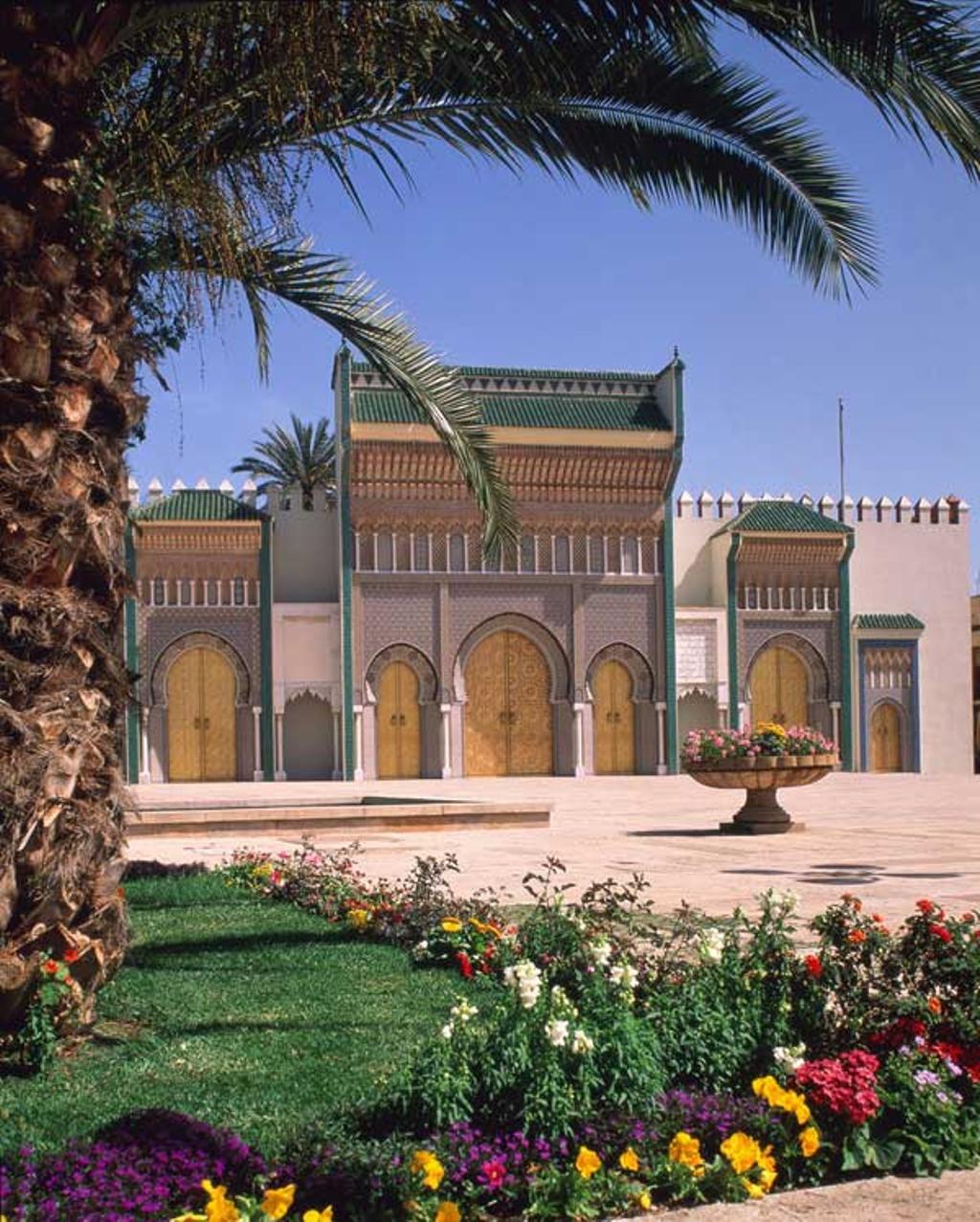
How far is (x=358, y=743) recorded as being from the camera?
1232 inches

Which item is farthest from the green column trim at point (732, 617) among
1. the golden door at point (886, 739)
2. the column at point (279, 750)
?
the column at point (279, 750)

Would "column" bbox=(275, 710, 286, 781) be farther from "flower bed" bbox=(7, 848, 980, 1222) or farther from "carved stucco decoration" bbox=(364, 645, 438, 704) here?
"flower bed" bbox=(7, 848, 980, 1222)

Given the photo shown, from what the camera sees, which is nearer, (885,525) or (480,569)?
(480,569)

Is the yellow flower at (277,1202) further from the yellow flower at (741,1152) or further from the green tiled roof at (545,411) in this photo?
the green tiled roof at (545,411)

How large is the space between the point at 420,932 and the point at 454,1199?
4.00 meters

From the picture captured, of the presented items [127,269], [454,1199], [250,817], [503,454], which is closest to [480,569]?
[503,454]

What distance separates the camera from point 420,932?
24.3 ft

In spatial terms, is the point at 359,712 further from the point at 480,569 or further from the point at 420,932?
the point at 420,932

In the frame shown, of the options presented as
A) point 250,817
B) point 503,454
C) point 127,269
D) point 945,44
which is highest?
point 503,454

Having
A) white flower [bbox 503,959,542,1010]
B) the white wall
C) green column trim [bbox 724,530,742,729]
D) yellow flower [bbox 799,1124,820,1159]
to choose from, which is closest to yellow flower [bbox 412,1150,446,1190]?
white flower [bbox 503,959,542,1010]

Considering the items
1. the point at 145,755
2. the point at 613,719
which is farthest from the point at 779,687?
the point at 145,755

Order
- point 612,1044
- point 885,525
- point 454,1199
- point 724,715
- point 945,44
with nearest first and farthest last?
point 454,1199
point 612,1044
point 945,44
point 724,715
point 885,525

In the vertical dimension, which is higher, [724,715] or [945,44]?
[945,44]

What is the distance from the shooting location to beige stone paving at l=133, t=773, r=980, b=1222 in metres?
3.53
